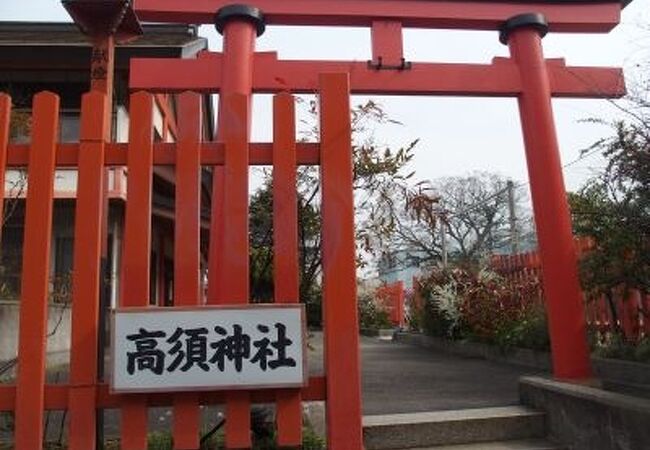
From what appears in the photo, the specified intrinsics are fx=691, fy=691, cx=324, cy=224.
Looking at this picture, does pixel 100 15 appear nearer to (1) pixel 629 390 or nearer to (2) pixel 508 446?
(2) pixel 508 446

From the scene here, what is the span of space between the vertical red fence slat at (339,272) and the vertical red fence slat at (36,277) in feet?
4.33

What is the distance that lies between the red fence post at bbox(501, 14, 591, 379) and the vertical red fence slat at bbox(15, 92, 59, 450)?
12.8 ft

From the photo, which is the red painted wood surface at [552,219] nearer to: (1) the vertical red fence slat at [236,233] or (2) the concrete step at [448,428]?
(2) the concrete step at [448,428]

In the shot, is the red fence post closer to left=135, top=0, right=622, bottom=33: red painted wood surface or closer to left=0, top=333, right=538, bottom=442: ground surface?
left=135, top=0, right=622, bottom=33: red painted wood surface

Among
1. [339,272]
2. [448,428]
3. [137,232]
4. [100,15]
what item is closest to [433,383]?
[448,428]

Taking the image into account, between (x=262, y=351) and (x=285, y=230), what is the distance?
585 millimetres

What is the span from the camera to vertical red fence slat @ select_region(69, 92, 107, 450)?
316 cm

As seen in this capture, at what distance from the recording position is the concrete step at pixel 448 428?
425 cm

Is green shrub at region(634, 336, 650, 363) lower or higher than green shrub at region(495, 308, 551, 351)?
lower

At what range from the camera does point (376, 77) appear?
6625 mm

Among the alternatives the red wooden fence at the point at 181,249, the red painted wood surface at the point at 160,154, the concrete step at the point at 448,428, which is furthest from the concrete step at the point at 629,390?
the red painted wood surface at the point at 160,154

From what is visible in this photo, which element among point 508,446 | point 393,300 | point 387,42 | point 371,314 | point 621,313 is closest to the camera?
point 508,446

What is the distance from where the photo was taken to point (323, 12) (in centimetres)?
668

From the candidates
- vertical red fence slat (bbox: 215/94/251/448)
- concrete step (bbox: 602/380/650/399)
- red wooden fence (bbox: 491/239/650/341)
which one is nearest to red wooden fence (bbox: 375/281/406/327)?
red wooden fence (bbox: 491/239/650/341)
